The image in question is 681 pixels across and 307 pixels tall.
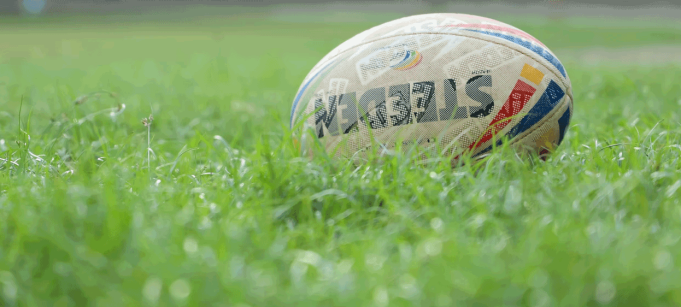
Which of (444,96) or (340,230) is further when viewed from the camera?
(444,96)

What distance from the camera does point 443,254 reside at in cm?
149

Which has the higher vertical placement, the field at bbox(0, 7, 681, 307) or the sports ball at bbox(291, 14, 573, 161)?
the sports ball at bbox(291, 14, 573, 161)

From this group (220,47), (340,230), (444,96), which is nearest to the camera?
(340,230)

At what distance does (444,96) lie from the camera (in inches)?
96.0

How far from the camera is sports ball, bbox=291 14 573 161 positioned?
243cm

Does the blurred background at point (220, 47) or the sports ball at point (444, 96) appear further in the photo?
the blurred background at point (220, 47)

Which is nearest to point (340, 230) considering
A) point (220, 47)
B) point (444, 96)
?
point (444, 96)

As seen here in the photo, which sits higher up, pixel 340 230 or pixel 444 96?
pixel 444 96

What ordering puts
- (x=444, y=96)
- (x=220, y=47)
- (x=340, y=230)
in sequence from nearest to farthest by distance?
(x=340, y=230) → (x=444, y=96) → (x=220, y=47)

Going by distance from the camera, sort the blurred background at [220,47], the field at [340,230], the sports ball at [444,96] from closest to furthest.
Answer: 1. the field at [340,230]
2. the sports ball at [444,96]
3. the blurred background at [220,47]

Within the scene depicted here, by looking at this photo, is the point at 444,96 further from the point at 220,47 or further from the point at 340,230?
the point at 220,47

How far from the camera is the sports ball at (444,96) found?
2434 millimetres

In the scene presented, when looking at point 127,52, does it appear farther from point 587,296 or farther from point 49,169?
point 587,296

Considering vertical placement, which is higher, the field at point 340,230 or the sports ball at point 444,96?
the sports ball at point 444,96
